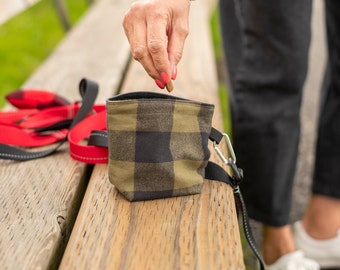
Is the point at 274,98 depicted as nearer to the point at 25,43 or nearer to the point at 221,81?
the point at 221,81

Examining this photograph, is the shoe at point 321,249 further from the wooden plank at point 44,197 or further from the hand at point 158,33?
the hand at point 158,33

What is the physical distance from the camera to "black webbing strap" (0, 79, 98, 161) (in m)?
1.12

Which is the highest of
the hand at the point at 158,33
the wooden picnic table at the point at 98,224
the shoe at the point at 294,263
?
the hand at the point at 158,33

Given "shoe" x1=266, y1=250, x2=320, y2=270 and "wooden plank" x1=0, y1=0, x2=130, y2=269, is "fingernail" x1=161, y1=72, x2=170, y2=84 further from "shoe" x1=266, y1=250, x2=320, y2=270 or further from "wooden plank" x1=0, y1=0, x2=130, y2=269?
"shoe" x1=266, y1=250, x2=320, y2=270

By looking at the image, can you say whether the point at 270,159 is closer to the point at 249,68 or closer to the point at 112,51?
the point at 249,68

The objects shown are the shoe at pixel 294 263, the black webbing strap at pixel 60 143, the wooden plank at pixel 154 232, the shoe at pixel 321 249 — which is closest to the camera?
the wooden plank at pixel 154 232

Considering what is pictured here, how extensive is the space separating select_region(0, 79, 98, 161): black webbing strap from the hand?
0.31 metres

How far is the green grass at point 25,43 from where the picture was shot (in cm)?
276

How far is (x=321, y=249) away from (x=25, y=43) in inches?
85.6

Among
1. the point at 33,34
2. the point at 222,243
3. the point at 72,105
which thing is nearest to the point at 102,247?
the point at 222,243

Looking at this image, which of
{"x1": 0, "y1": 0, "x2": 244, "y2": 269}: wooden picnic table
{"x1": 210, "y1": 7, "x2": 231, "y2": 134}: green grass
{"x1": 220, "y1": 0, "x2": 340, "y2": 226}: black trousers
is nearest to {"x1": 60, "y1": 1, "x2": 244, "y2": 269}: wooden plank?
{"x1": 0, "y1": 0, "x2": 244, "y2": 269}: wooden picnic table

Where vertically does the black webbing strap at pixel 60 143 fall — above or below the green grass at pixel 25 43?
above

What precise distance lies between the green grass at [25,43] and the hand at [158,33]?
1.59 metres

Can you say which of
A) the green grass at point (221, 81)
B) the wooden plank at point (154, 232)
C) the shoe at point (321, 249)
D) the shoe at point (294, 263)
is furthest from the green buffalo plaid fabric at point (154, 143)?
the green grass at point (221, 81)
